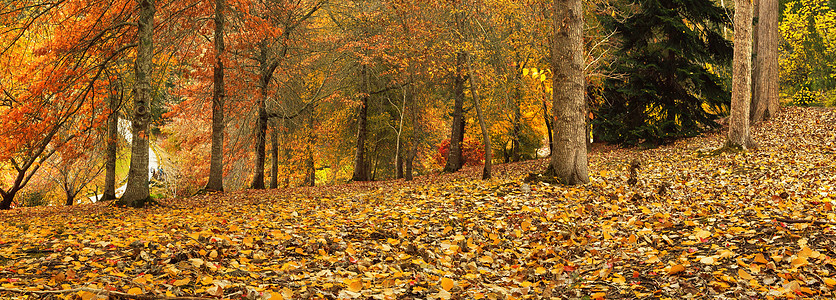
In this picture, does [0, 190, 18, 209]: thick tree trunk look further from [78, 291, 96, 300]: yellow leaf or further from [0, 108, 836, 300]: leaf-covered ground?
[78, 291, 96, 300]: yellow leaf

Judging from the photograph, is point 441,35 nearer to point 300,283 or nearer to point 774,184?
point 774,184

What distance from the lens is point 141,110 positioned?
865 centimetres

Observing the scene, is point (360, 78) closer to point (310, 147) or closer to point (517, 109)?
point (310, 147)

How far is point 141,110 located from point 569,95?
7111 mm

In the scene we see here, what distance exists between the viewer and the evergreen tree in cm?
1564

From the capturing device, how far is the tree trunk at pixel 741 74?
1106 cm

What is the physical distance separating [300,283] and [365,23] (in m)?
13.7

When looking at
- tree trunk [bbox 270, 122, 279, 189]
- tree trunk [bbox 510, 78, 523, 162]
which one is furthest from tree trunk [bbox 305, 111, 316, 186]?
tree trunk [bbox 510, 78, 523, 162]

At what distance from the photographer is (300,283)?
367cm

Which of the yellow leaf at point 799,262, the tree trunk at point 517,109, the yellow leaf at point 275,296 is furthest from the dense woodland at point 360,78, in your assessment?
the yellow leaf at point 275,296

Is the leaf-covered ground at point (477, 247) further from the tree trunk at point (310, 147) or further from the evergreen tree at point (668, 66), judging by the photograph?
the tree trunk at point (310, 147)

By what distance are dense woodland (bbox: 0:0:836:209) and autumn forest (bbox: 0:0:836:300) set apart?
0.08 m

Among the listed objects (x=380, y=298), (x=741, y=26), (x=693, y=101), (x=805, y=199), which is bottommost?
(x=380, y=298)

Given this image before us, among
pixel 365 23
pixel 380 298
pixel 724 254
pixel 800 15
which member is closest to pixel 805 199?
pixel 724 254
